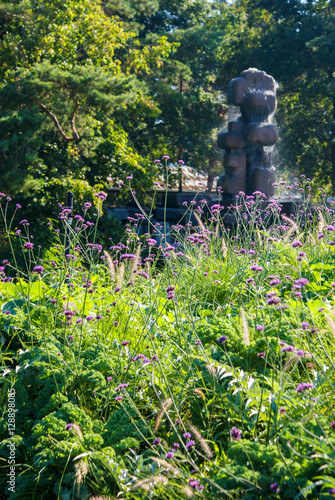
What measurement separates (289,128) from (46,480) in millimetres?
21246

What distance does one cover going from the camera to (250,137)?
13.3m

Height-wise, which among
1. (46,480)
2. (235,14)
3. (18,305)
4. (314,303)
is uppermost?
(235,14)

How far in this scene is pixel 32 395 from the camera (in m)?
2.83

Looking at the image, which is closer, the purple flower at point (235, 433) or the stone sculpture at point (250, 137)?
the purple flower at point (235, 433)

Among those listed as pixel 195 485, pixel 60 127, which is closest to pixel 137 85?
pixel 60 127

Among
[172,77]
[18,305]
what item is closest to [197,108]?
[172,77]

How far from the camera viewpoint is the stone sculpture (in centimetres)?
1329

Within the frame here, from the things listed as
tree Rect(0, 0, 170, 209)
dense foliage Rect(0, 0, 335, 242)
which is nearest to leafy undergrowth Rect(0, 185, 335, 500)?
tree Rect(0, 0, 170, 209)

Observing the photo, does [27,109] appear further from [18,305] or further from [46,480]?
[46,480]

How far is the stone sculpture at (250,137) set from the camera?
1329 cm

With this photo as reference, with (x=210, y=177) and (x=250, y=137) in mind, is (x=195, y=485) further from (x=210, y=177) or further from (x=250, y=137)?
(x=210, y=177)

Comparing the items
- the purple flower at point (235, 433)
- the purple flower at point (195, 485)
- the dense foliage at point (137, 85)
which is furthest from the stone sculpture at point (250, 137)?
the purple flower at point (195, 485)

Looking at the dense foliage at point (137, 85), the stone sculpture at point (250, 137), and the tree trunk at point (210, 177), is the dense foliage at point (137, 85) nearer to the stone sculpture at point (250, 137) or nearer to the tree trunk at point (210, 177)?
the tree trunk at point (210, 177)

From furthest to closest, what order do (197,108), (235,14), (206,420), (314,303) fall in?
1. (235,14)
2. (197,108)
3. (314,303)
4. (206,420)
